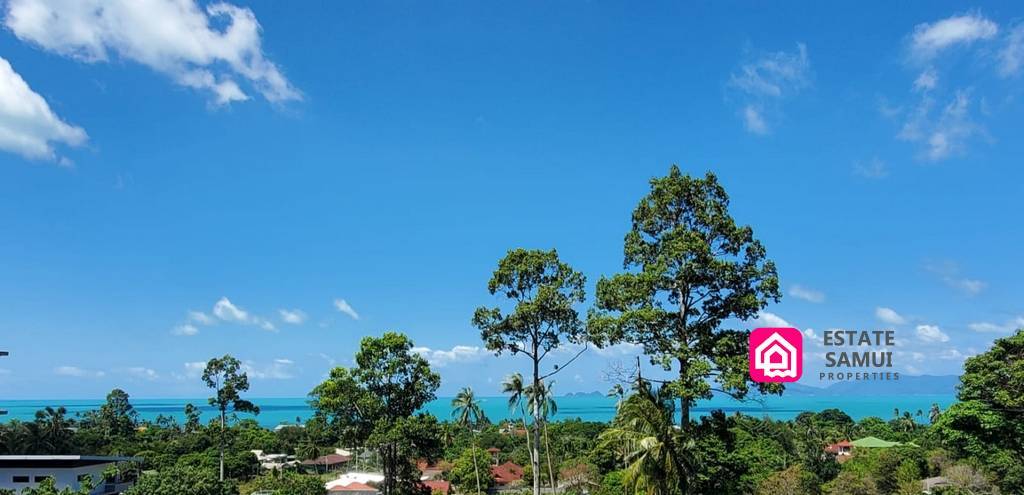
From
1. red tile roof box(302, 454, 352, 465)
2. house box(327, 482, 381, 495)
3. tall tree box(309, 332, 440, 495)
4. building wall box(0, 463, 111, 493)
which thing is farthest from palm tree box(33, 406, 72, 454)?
tall tree box(309, 332, 440, 495)

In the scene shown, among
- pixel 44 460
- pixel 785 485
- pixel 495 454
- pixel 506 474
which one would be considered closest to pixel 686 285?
pixel 785 485

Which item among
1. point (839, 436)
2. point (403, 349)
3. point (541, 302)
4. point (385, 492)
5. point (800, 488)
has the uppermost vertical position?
point (541, 302)

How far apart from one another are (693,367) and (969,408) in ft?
55.0

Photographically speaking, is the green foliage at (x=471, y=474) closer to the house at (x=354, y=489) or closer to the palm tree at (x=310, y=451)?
the house at (x=354, y=489)

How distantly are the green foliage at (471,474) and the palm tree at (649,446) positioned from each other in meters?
29.7

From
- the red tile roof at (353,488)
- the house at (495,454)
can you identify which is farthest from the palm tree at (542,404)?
the house at (495,454)

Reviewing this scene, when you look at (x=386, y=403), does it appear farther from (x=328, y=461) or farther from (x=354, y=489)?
(x=328, y=461)

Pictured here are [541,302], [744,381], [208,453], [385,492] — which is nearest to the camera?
[744,381]

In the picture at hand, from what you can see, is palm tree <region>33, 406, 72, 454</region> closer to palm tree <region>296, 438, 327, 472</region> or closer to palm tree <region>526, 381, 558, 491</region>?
palm tree <region>296, 438, 327, 472</region>

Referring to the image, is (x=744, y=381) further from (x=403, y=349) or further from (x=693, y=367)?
(x=403, y=349)

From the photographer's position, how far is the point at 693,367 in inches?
529

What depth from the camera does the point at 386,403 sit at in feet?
76.0

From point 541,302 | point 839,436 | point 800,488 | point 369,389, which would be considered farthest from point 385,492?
point 839,436

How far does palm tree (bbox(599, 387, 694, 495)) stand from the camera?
500 inches
